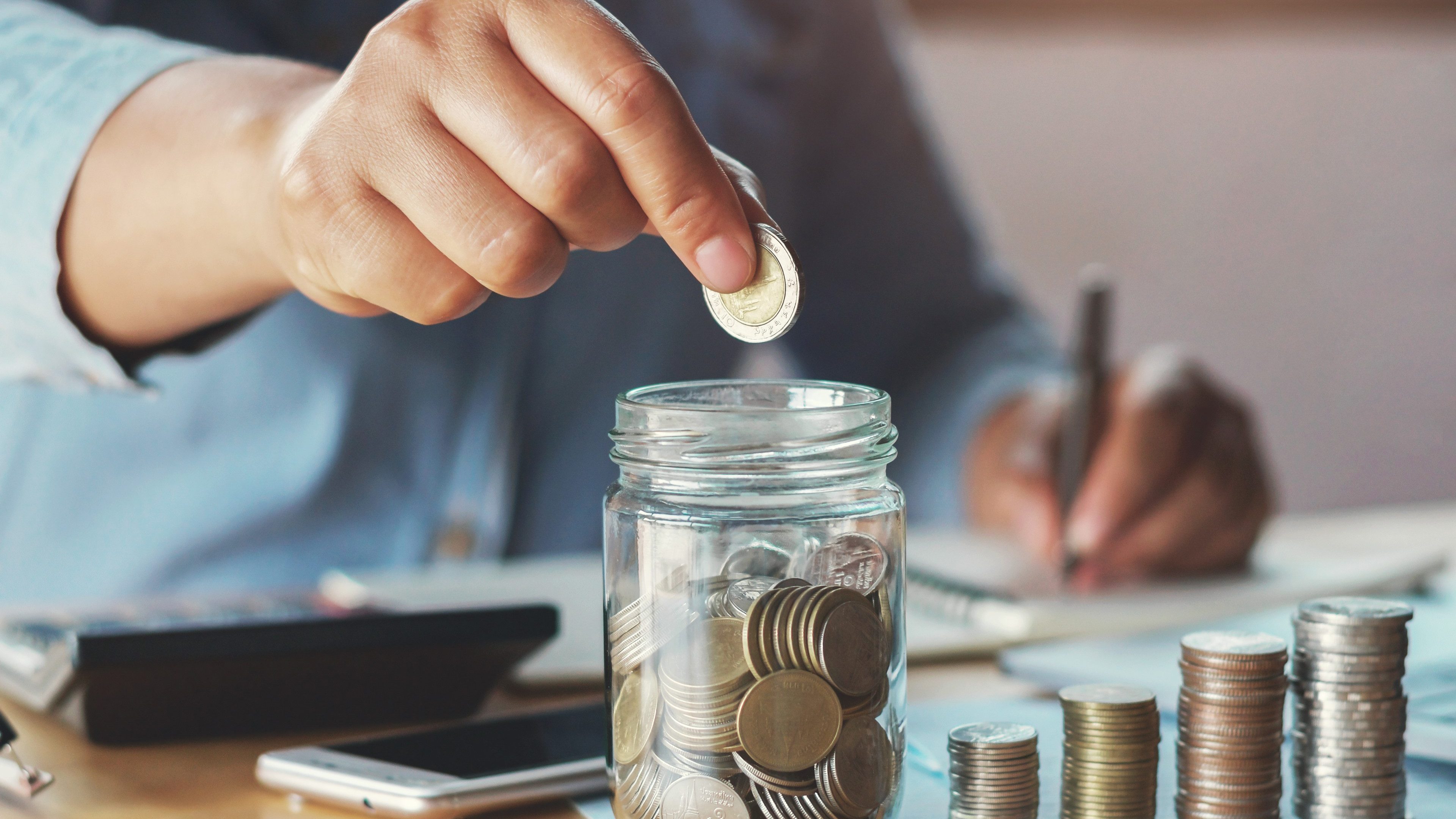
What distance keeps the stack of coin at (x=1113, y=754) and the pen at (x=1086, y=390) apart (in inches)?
25.6

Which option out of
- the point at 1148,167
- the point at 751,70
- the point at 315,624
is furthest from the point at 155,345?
the point at 1148,167

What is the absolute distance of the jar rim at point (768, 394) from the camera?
62cm

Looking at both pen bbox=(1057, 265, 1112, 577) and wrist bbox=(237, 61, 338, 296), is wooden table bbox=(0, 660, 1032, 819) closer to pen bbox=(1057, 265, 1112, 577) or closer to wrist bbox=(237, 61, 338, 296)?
wrist bbox=(237, 61, 338, 296)

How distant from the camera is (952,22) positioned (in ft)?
10.6

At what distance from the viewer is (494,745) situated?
0.73 meters

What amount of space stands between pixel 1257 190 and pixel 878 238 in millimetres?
1817

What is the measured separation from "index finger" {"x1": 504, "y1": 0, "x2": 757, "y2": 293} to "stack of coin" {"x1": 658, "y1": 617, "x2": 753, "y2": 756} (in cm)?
17

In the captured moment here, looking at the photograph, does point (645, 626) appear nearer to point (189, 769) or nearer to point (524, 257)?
point (524, 257)

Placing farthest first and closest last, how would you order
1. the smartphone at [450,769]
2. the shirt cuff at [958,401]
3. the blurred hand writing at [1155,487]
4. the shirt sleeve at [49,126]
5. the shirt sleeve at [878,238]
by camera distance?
the shirt sleeve at [878,238] → the shirt cuff at [958,401] → the blurred hand writing at [1155,487] → the shirt sleeve at [49,126] → the smartphone at [450,769]

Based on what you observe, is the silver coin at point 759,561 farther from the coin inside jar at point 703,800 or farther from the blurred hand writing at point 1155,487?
Result: the blurred hand writing at point 1155,487

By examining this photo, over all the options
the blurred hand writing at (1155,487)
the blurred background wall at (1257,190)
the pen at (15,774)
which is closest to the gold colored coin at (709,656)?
the pen at (15,774)

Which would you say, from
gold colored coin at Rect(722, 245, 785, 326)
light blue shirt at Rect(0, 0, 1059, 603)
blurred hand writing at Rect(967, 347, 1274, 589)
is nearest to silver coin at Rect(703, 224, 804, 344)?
gold colored coin at Rect(722, 245, 785, 326)

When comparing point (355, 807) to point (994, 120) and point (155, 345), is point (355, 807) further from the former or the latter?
point (994, 120)

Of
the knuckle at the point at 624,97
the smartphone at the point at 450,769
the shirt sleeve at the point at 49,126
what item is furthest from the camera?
the shirt sleeve at the point at 49,126
